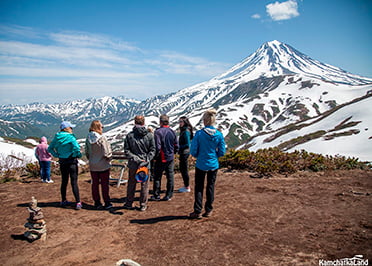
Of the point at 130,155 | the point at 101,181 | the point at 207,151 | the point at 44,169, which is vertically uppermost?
the point at 207,151

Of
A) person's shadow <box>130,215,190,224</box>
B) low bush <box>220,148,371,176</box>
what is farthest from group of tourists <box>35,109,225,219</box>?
low bush <box>220,148,371,176</box>

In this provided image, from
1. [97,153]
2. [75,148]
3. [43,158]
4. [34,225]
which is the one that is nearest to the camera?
[34,225]

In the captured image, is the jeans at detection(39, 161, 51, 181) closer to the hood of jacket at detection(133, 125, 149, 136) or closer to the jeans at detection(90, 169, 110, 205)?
→ the jeans at detection(90, 169, 110, 205)

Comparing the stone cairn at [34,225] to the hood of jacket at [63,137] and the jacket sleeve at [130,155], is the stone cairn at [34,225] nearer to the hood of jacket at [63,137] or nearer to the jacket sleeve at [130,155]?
the hood of jacket at [63,137]

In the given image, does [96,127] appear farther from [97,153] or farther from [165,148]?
[165,148]

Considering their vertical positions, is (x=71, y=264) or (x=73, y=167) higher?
(x=73, y=167)

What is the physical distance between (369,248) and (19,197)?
1018 cm

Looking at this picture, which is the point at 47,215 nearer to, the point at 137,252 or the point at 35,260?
the point at 35,260

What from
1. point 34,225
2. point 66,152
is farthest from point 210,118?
point 34,225

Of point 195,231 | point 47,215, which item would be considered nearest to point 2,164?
point 47,215

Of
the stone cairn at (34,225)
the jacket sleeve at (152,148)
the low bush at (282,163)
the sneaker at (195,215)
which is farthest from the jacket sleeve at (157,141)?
the low bush at (282,163)

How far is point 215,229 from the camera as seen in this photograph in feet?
19.4

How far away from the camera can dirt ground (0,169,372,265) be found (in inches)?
188

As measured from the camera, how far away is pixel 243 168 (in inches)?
481
